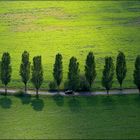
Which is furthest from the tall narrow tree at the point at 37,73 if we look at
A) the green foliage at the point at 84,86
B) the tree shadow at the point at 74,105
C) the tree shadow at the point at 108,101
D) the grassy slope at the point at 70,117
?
the tree shadow at the point at 108,101

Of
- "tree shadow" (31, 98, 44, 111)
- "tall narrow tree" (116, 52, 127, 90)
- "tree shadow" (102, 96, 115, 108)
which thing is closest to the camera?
"tree shadow" (31, 98, 44, 111)

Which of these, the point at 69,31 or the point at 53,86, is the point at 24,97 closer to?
the point at 53,86

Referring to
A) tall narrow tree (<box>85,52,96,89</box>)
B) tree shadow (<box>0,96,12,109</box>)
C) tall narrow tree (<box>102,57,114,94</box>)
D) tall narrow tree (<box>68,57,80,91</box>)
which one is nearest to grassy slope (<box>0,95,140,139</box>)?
tree shadow (<box>0,96,12,109</box>)

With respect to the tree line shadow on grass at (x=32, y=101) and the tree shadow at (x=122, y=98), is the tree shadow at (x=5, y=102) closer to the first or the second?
the tree line shadow on grass at (x=32, y=101)

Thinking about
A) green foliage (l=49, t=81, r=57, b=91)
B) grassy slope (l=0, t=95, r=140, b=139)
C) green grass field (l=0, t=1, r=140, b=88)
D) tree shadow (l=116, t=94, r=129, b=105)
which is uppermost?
green grass field (l=0, t=1, r=140, b=88)

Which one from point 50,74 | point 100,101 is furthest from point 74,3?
point 100,101

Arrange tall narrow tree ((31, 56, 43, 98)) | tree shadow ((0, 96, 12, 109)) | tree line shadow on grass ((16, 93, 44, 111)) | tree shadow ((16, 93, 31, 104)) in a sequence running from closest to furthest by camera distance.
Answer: tree line shadow on grass ((16, 93, 44, 111))
tree shadow ((0, 96, 12, 109))
tree shadow ((16, 93, 31, 104))
tall narrow tree ((31, 56, 43, 98))

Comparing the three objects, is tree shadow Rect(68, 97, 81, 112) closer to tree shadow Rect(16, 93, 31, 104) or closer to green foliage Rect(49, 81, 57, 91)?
green foliage Rect(49, 81, 57, 91)
